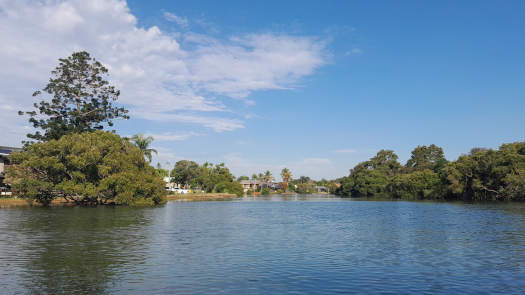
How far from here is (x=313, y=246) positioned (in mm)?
26453

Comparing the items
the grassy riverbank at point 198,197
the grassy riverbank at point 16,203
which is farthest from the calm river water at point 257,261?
the grassy riverbank at point 198,197

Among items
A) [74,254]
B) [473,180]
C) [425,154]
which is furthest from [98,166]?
[425,154]

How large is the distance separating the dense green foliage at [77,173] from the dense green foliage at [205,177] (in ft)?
265

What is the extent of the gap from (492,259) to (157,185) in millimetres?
63276

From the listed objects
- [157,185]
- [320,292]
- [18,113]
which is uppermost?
[18,113]

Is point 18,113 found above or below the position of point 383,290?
above

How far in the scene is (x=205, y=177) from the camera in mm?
150500

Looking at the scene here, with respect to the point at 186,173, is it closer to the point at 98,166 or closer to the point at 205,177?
the point at 205,177

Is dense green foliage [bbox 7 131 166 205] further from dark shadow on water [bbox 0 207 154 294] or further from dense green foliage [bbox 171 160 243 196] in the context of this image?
dense green foliage [bbox 171 160 243 196]

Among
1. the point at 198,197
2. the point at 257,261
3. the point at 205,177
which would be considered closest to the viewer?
the point at 257,261

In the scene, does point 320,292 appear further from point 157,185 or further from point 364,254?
point 157,185

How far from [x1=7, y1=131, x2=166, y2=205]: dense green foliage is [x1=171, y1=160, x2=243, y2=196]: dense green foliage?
8075cm

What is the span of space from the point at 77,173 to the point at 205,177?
86966mm

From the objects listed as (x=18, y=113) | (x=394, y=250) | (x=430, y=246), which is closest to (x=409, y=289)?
(x=394, y=250)
